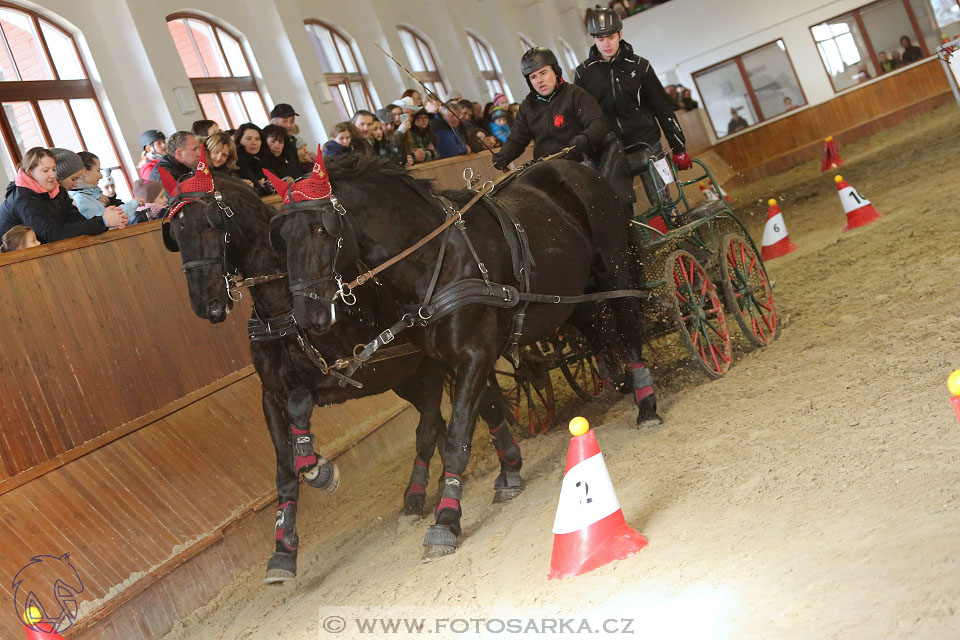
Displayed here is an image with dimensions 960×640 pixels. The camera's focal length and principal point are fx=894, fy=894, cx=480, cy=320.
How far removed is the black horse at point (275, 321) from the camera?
15.1 feet

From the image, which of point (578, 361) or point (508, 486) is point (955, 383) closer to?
point (508, 486)

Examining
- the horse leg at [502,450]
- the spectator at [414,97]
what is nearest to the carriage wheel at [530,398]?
the horse leg at [502,450]

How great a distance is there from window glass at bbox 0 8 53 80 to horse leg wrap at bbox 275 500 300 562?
698 cm

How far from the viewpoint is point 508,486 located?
5355mm

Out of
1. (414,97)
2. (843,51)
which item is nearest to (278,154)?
(414,97)

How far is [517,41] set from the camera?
25.8m

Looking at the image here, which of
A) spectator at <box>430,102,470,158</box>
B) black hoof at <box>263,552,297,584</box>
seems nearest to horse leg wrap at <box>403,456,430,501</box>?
black hoof at <box>263,552,297,584</box>

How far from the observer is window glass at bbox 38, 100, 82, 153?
9609 millimetres

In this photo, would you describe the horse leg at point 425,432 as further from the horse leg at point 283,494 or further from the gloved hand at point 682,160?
the gloved hand at point 682,160

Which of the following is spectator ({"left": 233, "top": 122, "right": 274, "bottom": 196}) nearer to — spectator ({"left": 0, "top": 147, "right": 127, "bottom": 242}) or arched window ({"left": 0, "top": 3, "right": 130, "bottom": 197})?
spectator ({"left": 0, "top": 147, "right": 127, "bottom": 242})

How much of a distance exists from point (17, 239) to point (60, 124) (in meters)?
4.75

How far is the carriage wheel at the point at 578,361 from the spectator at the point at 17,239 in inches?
139

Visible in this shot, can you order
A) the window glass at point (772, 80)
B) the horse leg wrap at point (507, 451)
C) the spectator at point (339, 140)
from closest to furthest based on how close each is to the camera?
the horse leg wrap at point (507, 451) → the spectator at point (339, 140) → the window glass at point (772, 80)

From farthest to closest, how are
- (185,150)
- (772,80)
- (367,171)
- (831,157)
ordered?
1. (772,80)
2. (831,157)
3. (185,150)
4. (367,171)
